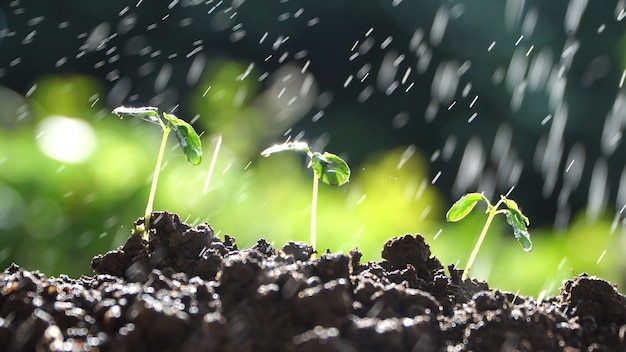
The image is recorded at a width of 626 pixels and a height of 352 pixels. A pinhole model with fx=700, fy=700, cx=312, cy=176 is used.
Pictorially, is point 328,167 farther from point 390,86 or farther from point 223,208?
point 390,86

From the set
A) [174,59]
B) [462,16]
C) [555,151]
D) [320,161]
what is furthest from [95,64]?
[320,161]

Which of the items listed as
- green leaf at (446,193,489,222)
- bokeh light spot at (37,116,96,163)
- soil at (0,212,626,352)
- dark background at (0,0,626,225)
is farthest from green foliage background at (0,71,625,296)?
soil at (0,212,626,352)

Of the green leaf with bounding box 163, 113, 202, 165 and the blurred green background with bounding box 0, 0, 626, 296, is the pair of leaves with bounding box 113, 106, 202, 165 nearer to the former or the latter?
the green leaf with bounding box 163, 113, 202, 165

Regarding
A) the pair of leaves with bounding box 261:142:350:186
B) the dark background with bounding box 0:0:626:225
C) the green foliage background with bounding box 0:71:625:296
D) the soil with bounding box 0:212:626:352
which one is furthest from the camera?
the dark background with bounding box 0:0:626:225

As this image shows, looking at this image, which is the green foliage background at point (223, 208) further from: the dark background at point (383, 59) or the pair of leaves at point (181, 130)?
the pair of leaves at point (181, 130)

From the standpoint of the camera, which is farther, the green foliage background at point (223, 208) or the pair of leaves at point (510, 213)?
the green foliage background at point (223, 208)

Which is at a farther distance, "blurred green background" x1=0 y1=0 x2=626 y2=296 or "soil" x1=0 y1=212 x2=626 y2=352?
"blurred green background" x1=0 y1=0 x2=626 y2=296

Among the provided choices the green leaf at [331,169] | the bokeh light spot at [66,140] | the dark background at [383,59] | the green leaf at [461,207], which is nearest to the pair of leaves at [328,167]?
the green leaf at [331,169]
